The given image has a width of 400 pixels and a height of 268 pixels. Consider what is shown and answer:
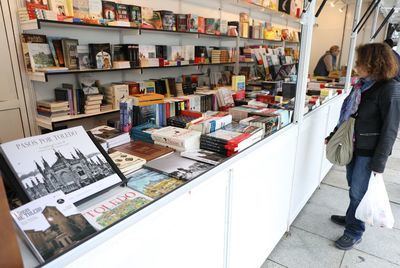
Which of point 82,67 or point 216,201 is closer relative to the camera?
point 216,201

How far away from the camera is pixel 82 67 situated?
3188 mm

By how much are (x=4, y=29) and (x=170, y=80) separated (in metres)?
2.09

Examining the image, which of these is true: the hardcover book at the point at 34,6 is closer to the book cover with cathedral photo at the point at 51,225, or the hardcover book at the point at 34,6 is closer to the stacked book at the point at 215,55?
the book cover with cathedral photo at the point at 51,225

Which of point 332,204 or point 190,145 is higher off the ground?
point 190,145

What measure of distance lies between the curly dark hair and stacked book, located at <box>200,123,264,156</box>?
0.96 metres

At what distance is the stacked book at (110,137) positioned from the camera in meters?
1.51

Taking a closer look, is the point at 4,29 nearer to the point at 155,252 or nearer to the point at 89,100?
the point at 89,100

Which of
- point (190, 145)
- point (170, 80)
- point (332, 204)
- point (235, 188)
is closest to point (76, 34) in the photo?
point (170, 80)

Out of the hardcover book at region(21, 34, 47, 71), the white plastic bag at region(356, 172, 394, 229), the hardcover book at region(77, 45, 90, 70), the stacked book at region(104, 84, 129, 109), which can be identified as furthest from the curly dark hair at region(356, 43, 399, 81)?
the hardcover book at region(21, 34, 47, 71)

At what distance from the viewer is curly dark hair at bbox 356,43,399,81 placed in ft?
6.38

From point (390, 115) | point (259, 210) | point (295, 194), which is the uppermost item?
point (390, 115)

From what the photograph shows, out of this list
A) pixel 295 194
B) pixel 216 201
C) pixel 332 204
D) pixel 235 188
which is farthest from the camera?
pixel 332 204

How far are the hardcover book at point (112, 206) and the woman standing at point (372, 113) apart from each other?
5.64 feet

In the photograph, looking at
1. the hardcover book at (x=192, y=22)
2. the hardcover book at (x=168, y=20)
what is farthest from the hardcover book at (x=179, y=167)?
the hardcover book at (x=192, y=22)
